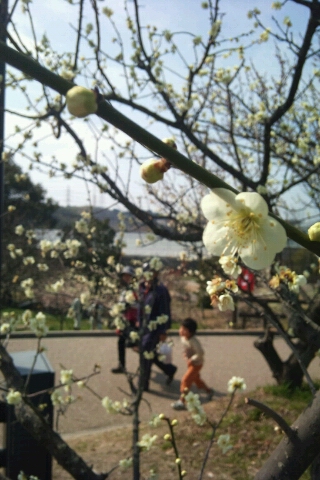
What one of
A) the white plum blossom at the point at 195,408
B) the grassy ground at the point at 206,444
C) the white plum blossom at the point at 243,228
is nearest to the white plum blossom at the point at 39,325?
the white plum blossom at the point at 195,408

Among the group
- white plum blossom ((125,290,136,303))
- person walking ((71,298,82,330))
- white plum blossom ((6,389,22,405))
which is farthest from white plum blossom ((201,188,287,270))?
person walking ((71,298,82,330))

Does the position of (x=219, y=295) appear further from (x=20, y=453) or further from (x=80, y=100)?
(x=20, y=453)

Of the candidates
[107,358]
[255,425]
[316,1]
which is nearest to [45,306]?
[107,358]

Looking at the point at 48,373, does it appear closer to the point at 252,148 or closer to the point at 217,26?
the point at 217,26

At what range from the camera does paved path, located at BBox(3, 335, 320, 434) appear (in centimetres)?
541

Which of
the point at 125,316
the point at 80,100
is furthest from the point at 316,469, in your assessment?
the point at 125,316

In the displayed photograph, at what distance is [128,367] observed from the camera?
281 inches

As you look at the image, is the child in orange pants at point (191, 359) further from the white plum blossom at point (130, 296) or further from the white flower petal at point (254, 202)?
the white flower petal at point (254, 202)

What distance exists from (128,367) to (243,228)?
261 inches

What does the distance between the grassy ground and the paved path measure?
1.33 feet

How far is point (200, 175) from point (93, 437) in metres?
4.68

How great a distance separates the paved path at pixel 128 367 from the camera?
5.41m

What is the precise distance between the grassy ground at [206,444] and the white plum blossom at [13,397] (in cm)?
163

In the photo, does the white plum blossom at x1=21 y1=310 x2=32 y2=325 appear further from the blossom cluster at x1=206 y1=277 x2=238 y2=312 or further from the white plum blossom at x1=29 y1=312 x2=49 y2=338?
the blossom cluster at x1=206 y1=277 x2=238 y2=312
